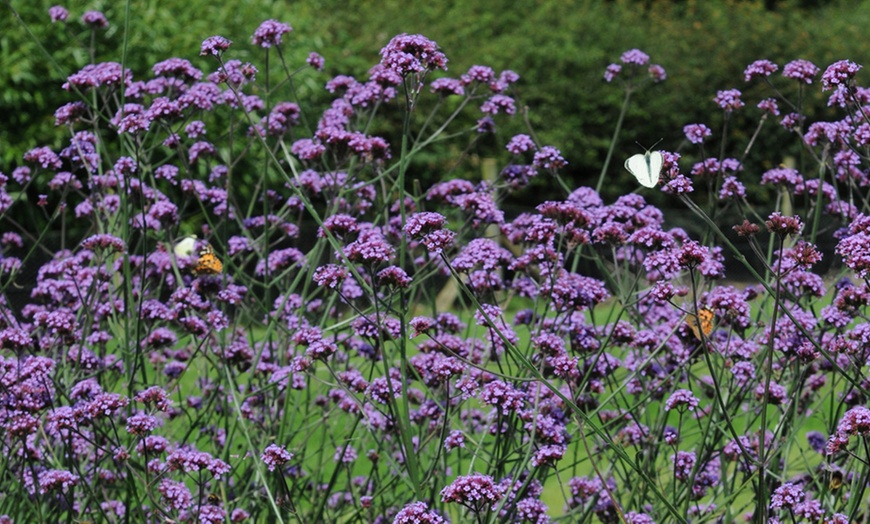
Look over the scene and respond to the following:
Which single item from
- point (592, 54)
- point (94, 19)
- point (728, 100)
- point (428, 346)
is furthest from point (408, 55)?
point (592, 54)

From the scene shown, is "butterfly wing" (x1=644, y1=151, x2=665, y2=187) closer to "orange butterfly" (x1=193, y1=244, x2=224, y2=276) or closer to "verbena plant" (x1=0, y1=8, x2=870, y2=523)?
"verbena plant" (x1=0, y1=8, x2=870, y2=523)

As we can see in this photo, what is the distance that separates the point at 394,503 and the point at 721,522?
0.97m

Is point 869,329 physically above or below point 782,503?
above

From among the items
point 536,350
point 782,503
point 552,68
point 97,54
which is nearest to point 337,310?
point 536,350

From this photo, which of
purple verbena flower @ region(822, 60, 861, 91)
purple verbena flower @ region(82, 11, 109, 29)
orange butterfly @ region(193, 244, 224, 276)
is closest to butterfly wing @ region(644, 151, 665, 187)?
purple verbena flower @ region(822, 60, 861, 91)

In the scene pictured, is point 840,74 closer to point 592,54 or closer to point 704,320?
point 704,320

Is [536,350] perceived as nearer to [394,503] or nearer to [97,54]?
[394,503]

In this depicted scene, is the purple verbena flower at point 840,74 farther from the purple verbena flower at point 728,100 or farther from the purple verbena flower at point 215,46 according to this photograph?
the purple verbena flower at point 215,46

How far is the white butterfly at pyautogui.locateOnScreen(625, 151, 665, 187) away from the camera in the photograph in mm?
2568

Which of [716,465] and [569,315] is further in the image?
[716,465]

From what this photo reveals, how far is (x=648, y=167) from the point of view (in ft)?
8.55

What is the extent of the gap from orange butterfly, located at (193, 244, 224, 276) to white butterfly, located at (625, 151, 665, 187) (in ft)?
4.58

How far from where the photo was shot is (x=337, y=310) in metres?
4.18

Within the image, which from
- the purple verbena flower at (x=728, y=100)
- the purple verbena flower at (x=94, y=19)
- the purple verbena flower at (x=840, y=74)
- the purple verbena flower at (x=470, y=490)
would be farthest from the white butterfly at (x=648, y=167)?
the purple verbena flower at (x=94, y=19)
